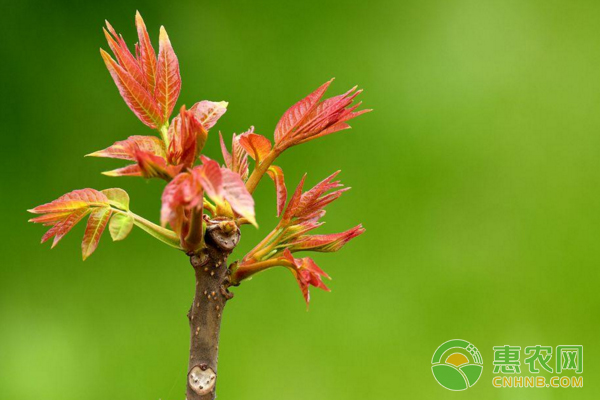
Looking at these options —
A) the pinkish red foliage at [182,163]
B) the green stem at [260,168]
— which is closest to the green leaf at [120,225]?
the pinkish red foliage at [182,163]

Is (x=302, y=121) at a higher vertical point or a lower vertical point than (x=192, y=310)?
higher

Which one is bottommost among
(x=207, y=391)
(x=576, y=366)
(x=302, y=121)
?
(x=207, y=391)

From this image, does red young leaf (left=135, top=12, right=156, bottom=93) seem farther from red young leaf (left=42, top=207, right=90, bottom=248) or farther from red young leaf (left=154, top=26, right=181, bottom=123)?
→ red young leaf (left=42, top=207, right=90, bottom=248)

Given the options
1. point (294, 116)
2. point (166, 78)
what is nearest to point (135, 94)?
point (166, 78)

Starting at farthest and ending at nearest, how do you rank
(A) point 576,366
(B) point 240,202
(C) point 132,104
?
(A) point 576,366, (C) point 132,104, (B) point 240,202

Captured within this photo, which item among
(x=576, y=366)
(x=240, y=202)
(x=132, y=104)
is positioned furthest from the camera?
(x=576, y=366)

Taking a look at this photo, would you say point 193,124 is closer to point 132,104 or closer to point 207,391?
point 132,104

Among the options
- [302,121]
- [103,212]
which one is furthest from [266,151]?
[103,212]

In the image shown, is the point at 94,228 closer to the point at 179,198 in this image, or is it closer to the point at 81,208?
the point at 81,208
